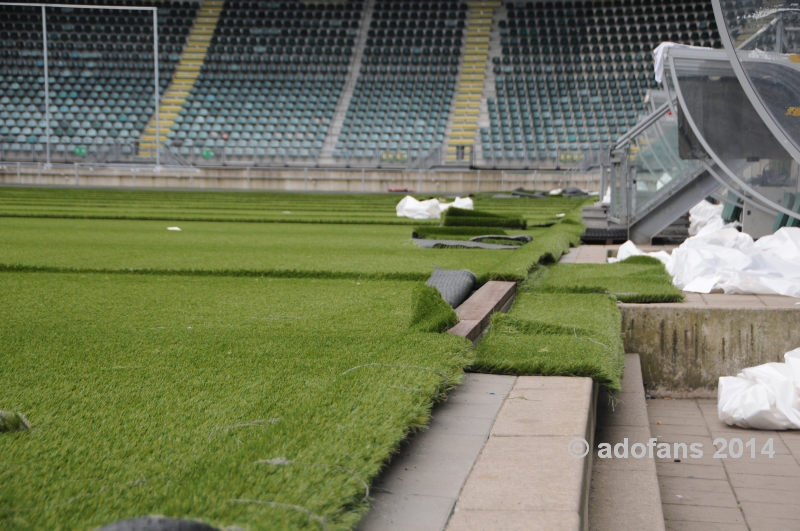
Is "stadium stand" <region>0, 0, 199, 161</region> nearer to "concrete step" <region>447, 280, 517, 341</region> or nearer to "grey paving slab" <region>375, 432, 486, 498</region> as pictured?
"concrete step" <region>447, 280, 517, 341</region>

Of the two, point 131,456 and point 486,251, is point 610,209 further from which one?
point 131,456

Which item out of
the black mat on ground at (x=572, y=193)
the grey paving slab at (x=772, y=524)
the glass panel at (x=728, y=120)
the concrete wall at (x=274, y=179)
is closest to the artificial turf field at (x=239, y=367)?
the grey paving slab at (x=772, y=524)

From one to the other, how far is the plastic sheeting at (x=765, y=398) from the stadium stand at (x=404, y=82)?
2138 centimetres

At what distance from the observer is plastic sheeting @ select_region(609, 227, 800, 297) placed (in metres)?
4.68

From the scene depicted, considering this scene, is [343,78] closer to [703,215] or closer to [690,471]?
[703,215]

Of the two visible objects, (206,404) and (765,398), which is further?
(765,398)

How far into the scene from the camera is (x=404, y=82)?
2866cm

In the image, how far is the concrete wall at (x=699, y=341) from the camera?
4.17 meters

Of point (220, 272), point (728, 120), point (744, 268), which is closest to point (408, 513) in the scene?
point (744, 268)

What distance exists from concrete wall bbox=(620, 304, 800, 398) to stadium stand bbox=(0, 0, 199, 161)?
23792 millimetres

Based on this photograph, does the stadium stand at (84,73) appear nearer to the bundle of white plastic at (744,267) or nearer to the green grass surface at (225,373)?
the green grass surface at (225,373)

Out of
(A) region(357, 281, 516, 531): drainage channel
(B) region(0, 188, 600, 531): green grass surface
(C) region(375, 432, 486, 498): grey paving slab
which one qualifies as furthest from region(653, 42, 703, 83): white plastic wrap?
(C) region(375, 432, 486, 498): grey paving slab

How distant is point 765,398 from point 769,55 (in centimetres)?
197

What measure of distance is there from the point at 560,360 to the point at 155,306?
2.07 meters
